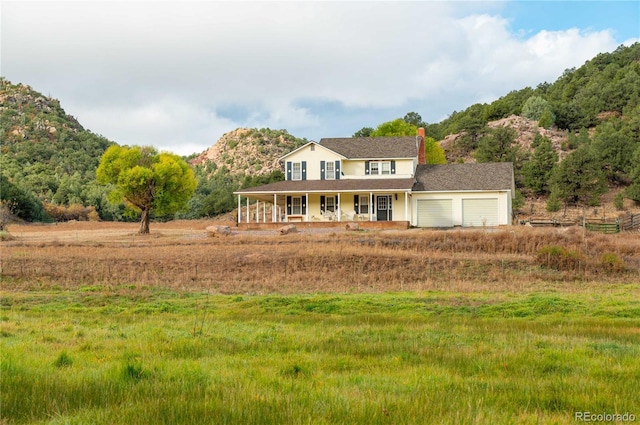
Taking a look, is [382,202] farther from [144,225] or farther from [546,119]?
[546,119]

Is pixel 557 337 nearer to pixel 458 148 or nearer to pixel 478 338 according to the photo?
pixel 478 338

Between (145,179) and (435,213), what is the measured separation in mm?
23072

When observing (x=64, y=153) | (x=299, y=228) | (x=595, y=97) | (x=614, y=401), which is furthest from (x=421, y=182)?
(x=595, y=97)

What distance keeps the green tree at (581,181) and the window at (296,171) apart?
32.2m

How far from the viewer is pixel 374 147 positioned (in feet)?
170

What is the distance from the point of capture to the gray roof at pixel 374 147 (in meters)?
50.2

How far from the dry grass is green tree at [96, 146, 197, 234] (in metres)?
12.1

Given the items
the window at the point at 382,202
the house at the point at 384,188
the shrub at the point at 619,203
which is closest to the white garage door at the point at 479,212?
the house at the point at 384,188

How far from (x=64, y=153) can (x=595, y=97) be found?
9805 cm

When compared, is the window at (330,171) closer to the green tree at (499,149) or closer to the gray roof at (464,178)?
the gray roof at (464,178)

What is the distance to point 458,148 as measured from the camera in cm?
10369

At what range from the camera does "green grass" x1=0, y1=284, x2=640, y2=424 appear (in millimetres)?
4742

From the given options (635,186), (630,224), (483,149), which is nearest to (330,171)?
(630,224)

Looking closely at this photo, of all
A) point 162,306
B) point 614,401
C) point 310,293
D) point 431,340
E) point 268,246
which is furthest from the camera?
point 268,246
